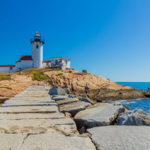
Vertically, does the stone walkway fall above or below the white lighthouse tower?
below

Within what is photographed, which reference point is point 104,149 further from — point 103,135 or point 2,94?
point 2,94

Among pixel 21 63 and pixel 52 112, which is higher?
pixel 21 63

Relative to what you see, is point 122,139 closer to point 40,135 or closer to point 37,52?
point 40,135

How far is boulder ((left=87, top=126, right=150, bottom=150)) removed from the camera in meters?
1.68

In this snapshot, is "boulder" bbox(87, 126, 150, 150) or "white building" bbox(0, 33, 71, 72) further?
"white building" bbox(0, 33, 71, 72)

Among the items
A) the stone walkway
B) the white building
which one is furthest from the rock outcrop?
the stone walkway

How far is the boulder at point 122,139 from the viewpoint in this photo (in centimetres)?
168

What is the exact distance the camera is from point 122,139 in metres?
1.89

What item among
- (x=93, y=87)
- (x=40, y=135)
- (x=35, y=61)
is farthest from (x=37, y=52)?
(x=40, y=135)

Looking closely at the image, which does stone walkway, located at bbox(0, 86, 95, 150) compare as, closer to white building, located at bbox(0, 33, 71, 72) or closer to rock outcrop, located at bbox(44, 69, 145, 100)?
rock outcrop, located at bbox(44, 69, 145, 100)

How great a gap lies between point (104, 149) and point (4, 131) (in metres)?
1.51

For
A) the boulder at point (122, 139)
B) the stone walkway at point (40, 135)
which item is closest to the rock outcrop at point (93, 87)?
the stone walkway at point (40, 135)

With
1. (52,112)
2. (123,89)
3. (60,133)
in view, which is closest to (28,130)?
(60,133)

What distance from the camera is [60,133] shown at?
205 cm
